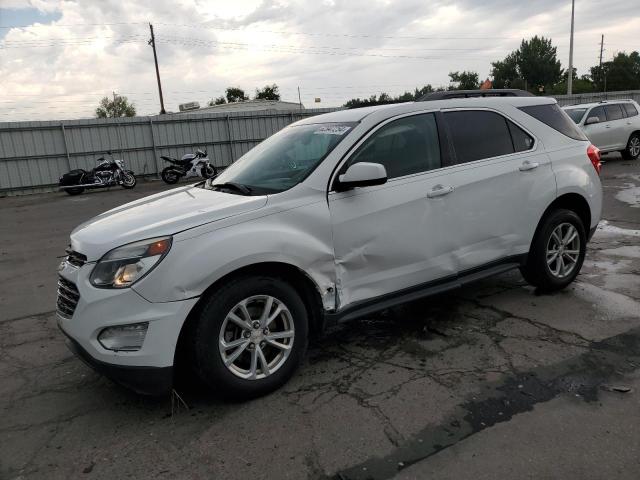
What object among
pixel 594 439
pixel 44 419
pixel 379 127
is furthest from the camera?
pixel 379 127

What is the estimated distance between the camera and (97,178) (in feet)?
55.1

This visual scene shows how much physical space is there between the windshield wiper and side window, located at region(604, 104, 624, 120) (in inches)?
598

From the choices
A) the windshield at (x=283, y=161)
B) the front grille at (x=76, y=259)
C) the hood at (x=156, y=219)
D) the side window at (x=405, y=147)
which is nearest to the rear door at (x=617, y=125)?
the side window at (x=405, y=147)

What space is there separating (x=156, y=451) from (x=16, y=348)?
229 centimetres

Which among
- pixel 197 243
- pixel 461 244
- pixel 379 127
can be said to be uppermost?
pixel 379 127

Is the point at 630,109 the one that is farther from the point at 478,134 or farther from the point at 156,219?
the point at 156,219

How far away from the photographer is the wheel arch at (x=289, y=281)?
3012 millimetres

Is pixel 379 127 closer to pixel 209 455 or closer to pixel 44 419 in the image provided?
pixel 209 455

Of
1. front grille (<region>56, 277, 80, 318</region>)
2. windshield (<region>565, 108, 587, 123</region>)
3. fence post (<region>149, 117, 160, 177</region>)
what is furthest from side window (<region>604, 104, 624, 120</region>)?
front grille (<region>56, 277, 80, 318</region>)

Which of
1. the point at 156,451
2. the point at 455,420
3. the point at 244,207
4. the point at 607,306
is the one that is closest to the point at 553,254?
the point at 607,306

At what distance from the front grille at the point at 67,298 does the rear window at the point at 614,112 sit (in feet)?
54.0

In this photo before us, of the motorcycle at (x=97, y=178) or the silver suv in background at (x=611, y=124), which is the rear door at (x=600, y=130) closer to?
the silver suv in background at (x=611, y=124)

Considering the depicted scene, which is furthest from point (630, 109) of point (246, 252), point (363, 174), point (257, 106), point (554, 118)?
point (257, 106)

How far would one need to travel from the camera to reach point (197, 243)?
9.80ft
